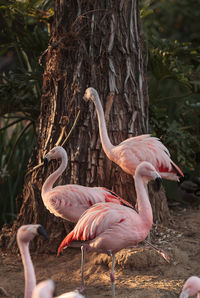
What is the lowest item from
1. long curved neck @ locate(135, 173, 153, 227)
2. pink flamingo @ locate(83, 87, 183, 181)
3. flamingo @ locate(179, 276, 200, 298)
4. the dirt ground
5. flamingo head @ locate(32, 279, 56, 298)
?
the dirt ground

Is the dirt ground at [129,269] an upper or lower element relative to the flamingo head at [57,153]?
lower

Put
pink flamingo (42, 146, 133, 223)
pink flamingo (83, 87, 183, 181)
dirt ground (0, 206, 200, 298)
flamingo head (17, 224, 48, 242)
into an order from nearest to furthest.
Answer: flamingo head (17, 224, 48, 242) → dirt ground (0, 206, 200, 298) → pink flamingo (42, 146, 133, 223) → pink flamingo (83, 87, 183, 181)

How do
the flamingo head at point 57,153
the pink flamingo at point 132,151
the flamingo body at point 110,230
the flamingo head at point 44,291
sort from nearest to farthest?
the flamingo head at point 44,291, the flamingo body at point 110,230, the flamingo head at point 57,153, the pink flamingo at point 132,151

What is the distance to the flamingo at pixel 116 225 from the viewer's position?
134 inches

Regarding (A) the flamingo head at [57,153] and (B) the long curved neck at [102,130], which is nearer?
(A) the flamingo head at [57,153]

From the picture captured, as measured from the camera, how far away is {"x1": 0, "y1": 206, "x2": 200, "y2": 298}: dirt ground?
12.5 ft

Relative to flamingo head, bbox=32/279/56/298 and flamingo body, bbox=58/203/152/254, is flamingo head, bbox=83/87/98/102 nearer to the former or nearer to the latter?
flamingo body, bbox=58/203/152/254

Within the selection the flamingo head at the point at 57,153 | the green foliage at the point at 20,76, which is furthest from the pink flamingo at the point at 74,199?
the green foliage at the point at 20,76

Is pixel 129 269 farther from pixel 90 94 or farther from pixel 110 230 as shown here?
pixel 90 94

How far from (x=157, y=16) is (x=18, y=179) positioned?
6810mm

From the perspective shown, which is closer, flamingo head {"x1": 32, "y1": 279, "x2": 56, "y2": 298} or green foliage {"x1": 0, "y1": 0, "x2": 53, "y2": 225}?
flamingo head {"x1": 32, "y1": 279, "x2": 56, "y2": 298}

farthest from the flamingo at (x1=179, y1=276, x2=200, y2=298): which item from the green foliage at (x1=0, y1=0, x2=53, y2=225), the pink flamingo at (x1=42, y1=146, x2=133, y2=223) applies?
the green foliage at (x1=0, y1=0, x2=53, y2=225)

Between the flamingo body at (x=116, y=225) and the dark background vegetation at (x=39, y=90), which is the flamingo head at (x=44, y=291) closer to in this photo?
the flamingo body at (x=116, y=225)

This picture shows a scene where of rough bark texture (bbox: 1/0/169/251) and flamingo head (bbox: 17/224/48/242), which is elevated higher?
rough bark texture (bbox: 1/0/169/251)
